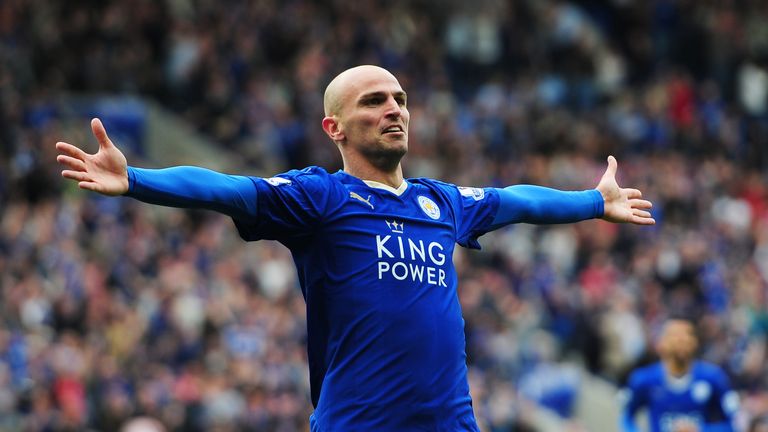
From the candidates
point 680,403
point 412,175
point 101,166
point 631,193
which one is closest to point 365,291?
point 101,166

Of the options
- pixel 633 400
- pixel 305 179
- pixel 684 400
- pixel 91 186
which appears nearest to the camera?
pixel 91 186

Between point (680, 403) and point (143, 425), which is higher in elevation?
point (143, 425)

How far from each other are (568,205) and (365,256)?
1286mm

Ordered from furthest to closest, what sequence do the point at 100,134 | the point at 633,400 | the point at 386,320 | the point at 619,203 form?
1. the point at 633,400
2. the point at 619,203
3. the point at 386,320
4. the point at 100,134

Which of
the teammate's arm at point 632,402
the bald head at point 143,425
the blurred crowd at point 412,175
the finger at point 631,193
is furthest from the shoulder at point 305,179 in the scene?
the blurred crowd at point 412,175

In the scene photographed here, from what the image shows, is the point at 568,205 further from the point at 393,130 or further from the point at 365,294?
the point at 365,294

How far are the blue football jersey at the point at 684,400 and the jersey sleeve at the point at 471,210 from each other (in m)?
4.59


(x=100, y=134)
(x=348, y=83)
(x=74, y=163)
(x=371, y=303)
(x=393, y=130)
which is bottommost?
(x=371, y=303)

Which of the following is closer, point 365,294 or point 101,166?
point 101,166

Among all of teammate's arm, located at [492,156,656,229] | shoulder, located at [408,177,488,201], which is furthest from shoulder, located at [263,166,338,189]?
teammate's arm, located at [492,156,656,229]

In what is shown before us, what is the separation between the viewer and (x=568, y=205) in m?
6.46

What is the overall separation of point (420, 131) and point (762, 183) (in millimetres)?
5883

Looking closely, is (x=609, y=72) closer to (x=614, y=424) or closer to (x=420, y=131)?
(x=420, y=131)

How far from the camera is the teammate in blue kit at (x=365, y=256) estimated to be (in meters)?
5.46
